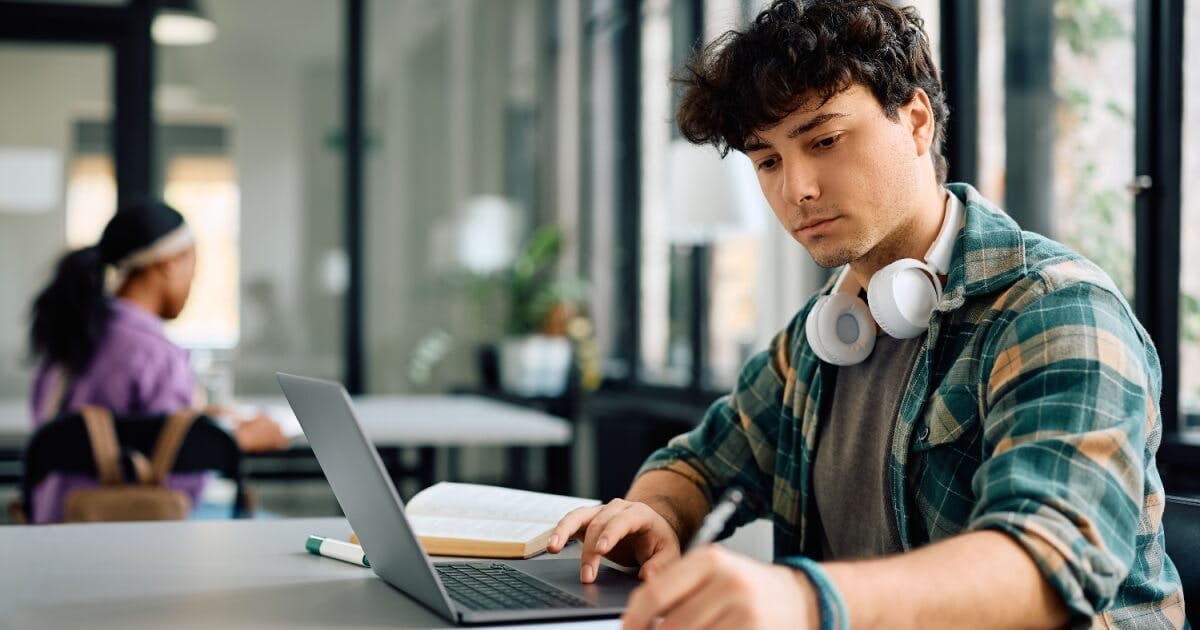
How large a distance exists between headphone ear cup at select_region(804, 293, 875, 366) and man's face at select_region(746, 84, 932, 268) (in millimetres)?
63

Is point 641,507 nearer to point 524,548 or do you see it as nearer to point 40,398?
point 524,548

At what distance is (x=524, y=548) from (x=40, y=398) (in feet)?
6.29

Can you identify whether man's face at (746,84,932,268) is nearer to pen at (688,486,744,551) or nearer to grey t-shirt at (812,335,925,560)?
grey t-shirt at (812,335,925,560)

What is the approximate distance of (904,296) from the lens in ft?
4.10

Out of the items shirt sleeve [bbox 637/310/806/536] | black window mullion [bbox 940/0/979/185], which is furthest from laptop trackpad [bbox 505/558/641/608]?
black window mullion [bbox 940/0/979/185]

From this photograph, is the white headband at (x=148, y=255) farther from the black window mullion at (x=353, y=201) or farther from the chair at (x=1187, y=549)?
the black window mullion at (x=353, y=201)

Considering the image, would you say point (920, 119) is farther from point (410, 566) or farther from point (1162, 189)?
point (1162, 189)

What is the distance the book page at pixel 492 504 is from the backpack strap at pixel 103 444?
1.23 meters

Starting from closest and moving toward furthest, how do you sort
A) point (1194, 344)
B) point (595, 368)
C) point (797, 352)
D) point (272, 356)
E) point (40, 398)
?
point (797, 352)
point (1194, 344)
point (40, 398)
point (595, 368)
point (272, 356)

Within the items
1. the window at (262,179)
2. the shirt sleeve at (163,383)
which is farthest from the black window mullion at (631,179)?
the shirt sleeve at (163,383)

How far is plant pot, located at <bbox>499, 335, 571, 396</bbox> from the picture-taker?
17.9 ft

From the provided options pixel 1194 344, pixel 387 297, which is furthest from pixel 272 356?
pixel 1194 344

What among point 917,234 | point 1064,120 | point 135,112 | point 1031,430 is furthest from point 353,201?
point 1031,430

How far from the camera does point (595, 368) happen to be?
580 cm
